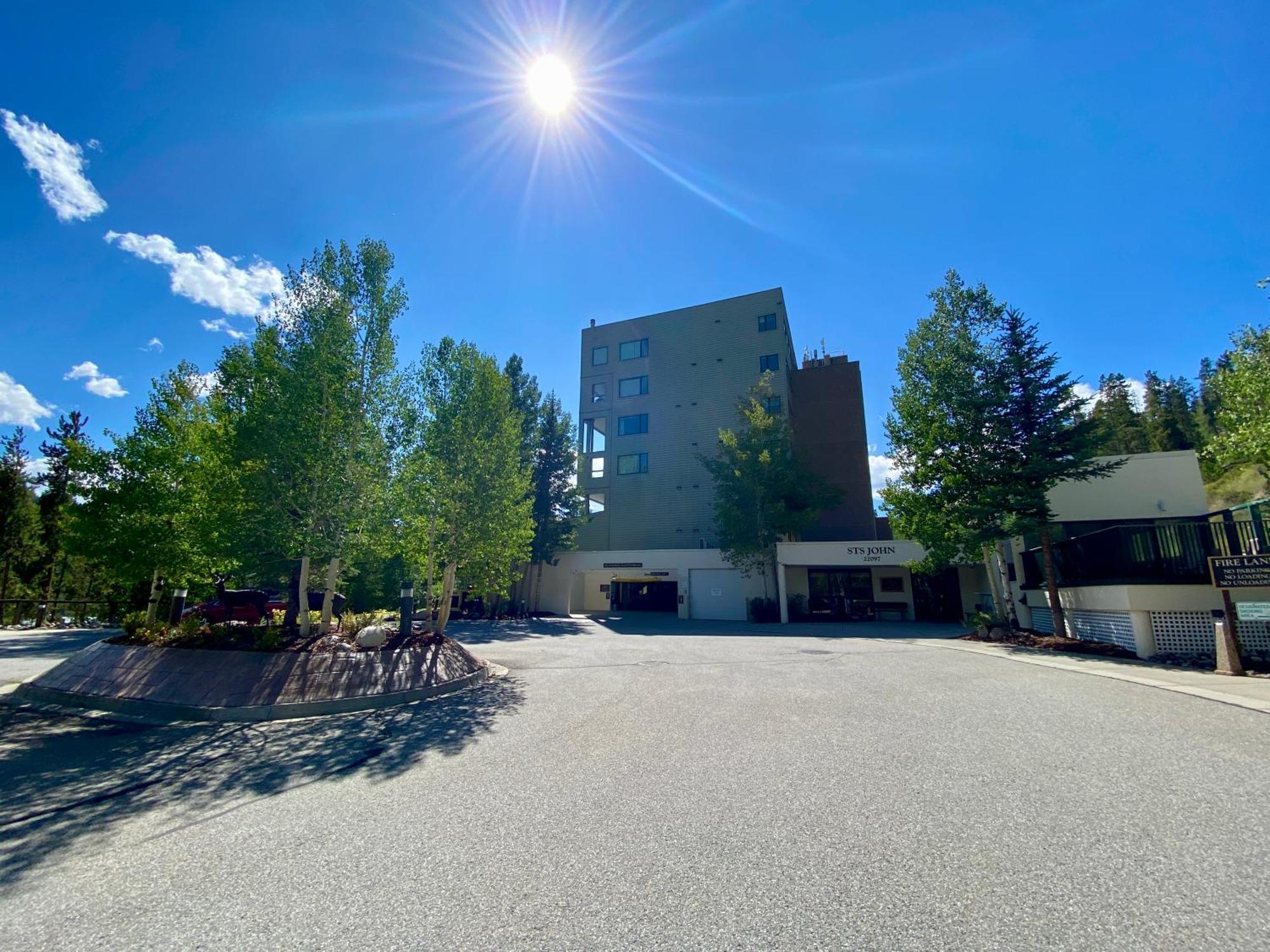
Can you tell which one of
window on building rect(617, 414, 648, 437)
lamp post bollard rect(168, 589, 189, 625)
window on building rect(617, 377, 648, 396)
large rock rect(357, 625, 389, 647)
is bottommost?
large rock rect(357, 625, 389, 647)

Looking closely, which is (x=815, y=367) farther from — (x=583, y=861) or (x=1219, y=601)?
(x=583, y=861)

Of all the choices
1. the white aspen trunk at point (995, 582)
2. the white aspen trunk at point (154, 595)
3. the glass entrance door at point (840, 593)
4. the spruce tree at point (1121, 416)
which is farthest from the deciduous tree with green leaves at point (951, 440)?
the spruce tree at point (1121, 416)

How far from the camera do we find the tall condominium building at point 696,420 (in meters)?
34.9

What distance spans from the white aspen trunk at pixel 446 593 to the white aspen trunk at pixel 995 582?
1737 centimetres

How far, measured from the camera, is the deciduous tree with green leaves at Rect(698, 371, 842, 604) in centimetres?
2858

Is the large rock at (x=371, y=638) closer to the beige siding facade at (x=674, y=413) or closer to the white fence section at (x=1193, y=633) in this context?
the white fence section at (x=1193, y=633)

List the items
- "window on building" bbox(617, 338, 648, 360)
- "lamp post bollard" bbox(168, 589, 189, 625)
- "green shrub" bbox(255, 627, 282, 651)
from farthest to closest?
1. "window on building" bbox(617, 338, 648, 360)
2. "lamp post bollard" bbox(168, 589, 189, 625)
3. "green shrub" bbox(255, 627, 282, 651)

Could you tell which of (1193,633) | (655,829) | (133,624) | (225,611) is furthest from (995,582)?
(225,611)

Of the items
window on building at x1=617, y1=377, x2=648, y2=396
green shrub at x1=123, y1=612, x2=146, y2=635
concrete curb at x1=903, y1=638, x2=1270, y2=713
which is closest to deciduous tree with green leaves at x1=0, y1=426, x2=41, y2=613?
green shrub at x1=123, y1=612, x2=146, y2=635

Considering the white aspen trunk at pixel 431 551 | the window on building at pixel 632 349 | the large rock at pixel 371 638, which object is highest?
the window on building at pixel 632 349

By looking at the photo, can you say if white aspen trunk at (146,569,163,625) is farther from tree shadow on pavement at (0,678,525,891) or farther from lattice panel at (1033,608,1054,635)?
lattice panel at (1033,608,1054,635)

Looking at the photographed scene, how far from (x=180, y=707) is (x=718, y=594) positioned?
25.4m

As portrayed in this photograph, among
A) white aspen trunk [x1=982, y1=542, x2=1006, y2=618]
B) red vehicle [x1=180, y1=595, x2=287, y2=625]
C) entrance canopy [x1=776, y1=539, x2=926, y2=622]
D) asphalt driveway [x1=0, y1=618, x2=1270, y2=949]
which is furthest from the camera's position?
entrance canopy [x1=776, y1=539, x2=926, y2=622]

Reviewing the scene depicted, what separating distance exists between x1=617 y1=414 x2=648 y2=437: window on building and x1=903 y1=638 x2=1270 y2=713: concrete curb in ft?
79.1
